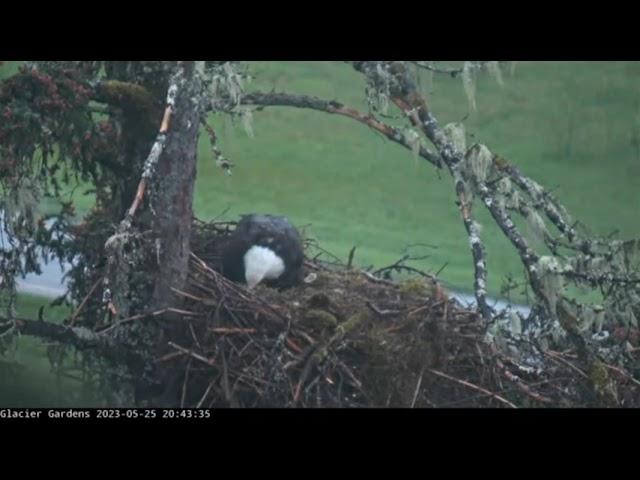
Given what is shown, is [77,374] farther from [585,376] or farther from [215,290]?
[585,376]

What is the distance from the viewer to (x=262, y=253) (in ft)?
24.0

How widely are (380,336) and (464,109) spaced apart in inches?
173

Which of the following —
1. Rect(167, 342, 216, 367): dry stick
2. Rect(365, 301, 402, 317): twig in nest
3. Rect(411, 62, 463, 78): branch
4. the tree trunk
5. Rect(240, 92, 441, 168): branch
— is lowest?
Rect(167, 342, 216, 367): dry stick

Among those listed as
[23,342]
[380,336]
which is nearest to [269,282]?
[380,336]

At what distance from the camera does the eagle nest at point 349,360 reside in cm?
645

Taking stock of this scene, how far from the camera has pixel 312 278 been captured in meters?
7.54

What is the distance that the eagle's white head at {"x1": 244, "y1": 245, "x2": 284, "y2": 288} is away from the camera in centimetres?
732

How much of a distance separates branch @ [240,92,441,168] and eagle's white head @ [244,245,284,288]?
0.88 metres

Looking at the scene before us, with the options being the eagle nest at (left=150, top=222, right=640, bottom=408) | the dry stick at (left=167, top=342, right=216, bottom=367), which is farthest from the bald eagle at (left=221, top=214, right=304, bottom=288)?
the dry stick at (left=167, top=342, right=216, bottom=367)

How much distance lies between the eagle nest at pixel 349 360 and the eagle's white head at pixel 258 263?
37cm

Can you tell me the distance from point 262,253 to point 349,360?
100 cm

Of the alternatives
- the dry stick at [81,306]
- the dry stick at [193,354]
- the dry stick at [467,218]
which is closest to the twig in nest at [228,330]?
the dry stick at [193,354]

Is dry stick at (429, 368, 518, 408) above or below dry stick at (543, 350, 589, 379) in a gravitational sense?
below

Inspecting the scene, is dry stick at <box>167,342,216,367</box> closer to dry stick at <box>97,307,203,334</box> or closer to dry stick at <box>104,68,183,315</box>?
dry stick at <box>97,307,203,334</box>
